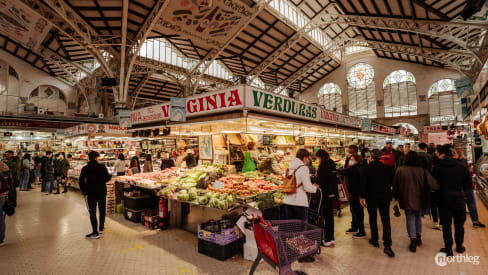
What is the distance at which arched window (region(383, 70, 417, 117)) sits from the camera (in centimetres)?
2355

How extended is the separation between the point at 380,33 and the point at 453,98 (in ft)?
35.0

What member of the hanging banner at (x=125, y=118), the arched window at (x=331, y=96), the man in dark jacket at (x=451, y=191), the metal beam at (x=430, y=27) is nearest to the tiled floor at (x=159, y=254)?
the man in dark jacket at (x=451, y=191)

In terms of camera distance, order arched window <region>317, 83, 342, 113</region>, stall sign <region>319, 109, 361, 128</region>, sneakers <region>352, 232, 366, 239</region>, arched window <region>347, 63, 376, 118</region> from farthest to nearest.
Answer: arched window <region>317, 83, 342, 113</region> < arched window <region>347, 63, 376, 118</region> < stall sign <region>319, 109, 361, 128</region> < sneakers <region>352, 232, 366, 239</region>

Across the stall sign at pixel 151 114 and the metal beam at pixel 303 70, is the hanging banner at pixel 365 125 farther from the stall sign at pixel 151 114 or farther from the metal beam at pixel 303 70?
the metal beam at pixel 303 70

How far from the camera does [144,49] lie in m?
19.3

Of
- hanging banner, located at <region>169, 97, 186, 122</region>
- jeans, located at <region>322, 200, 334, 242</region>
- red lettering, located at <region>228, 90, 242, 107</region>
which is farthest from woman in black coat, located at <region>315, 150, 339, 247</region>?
hanging banner, located at <region>169, 97, 186, 122</region>

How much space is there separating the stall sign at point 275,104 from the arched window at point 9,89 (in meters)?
23.8

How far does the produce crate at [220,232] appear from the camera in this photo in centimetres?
358

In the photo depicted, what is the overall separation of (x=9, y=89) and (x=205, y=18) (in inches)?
735

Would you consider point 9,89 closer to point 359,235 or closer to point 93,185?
point 93,185

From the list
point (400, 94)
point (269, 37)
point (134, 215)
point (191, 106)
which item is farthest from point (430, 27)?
point (134, 215)

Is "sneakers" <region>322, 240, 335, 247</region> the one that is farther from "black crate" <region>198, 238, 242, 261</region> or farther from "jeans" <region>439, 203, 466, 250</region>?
"jeans" <region>439, 203, 466, 250</region>

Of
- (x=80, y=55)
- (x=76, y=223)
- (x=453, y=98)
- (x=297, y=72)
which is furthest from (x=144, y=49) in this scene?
(x=453, y=98)

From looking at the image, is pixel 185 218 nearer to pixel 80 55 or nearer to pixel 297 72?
pixel 80 55
